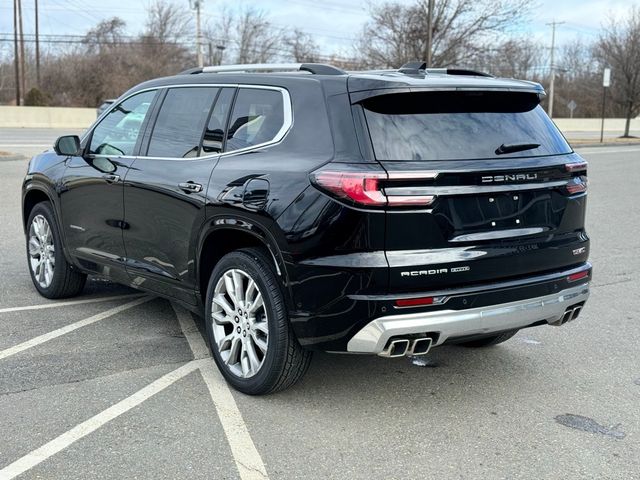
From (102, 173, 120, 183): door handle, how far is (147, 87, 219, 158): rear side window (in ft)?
1.19

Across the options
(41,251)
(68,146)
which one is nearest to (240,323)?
(68,146)

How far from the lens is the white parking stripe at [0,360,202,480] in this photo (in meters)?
3.18

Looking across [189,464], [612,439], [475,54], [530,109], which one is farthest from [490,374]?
[475,54]

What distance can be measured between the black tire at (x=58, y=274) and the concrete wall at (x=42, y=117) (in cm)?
3650

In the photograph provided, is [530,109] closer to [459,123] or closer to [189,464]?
[459,123]

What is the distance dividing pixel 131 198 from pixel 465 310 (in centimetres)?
244

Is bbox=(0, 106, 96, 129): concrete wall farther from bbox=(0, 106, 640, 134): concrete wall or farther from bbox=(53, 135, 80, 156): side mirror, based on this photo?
bbox=(53, 135, 80, 156): side mirror

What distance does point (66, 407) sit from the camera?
3.81 m

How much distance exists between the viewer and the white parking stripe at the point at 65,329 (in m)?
4.69

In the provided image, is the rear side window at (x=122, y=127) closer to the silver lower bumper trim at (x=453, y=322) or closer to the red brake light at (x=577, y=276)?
the silver lower bumper trim at (x=453, y=322)

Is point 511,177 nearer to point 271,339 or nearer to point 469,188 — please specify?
point 469,188

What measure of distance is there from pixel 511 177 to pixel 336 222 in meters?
0.98

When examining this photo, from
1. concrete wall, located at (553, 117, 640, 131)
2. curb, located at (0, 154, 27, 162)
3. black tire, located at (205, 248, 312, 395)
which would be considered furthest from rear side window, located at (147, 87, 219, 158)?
concrete wall, located at (553, 117, 640, 131)

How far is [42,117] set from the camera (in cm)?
4138
